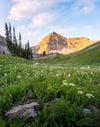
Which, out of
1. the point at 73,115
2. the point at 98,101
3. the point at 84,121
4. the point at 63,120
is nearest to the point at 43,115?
the point at 63,120

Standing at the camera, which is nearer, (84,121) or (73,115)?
(84,121)

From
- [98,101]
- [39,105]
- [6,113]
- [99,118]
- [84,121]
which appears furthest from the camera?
[98,101]

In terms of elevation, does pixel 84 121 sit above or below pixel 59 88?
below

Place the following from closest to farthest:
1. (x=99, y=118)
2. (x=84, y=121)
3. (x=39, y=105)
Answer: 1. (x=84, y=121)
2. (x=99, y=118)
3. (x=39, y=105)

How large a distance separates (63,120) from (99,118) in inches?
30.1

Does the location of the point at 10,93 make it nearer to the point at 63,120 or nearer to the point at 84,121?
the point at 63,120

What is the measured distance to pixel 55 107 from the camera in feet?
6.37

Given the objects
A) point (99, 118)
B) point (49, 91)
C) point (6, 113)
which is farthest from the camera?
point (49, 91)

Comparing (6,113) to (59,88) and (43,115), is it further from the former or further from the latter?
(59,88)

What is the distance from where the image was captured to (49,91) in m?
3.09

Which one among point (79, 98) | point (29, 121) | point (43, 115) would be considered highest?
point (79, 98)

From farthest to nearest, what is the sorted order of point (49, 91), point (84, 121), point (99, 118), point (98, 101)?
point (49, 91)
point (98, 101)
point (99, 118)
point (84, 121)

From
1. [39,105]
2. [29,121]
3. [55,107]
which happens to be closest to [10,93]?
[39,105]

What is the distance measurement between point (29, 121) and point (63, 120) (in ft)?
2.48
